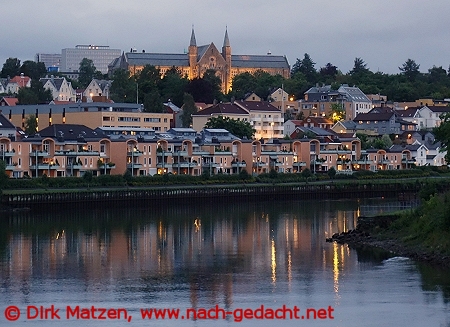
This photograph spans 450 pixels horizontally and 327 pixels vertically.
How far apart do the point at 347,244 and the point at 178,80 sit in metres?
79.1

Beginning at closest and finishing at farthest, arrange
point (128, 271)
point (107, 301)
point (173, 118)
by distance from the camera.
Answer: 1. point (107, 301)
2. point (128, 271)
3. point (173, 118)

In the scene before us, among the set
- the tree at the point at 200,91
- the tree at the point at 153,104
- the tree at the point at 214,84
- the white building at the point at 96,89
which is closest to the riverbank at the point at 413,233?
the tree at the point at 153,104

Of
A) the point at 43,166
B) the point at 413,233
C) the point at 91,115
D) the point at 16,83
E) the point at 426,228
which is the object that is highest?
the point at 16,83

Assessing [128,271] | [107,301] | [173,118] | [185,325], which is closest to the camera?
[185,325]

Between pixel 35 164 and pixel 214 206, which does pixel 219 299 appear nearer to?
pixel 214 206

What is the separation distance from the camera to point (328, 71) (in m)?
151

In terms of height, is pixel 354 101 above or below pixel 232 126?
above

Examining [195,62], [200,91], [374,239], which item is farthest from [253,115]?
[374,239]

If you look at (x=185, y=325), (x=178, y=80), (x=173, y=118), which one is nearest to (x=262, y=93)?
(x=178, y=80)

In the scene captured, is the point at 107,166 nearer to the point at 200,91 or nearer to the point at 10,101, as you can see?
the point at 10,101

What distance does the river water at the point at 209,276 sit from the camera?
29.1 metres
